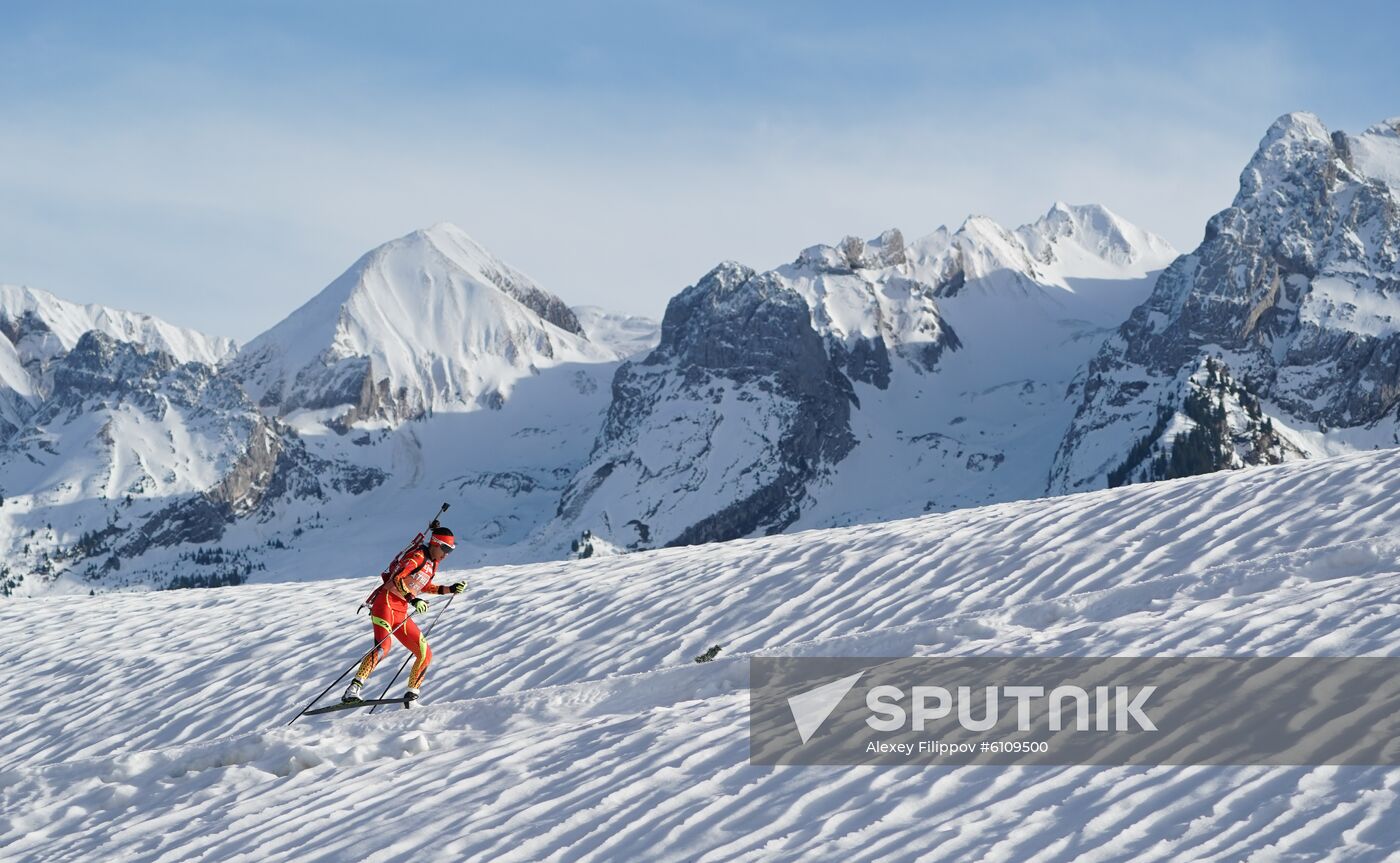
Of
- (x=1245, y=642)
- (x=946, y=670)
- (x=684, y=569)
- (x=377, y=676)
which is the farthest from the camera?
(x=684, y=569)

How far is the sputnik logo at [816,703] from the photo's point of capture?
1573cm

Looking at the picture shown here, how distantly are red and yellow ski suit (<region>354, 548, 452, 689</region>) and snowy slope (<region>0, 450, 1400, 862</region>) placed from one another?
31.0 inches

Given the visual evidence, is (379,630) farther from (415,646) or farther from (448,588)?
(448,588)

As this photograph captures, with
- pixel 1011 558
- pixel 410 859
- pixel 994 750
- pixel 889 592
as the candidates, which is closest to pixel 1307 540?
pixel 1011 558

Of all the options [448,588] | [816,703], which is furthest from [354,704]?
[816,703]

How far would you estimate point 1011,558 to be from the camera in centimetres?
2325

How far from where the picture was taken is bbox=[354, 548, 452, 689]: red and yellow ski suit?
18984 mm

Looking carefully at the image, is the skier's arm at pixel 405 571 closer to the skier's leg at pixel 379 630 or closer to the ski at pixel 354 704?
the skier's leg at pixel 379 630

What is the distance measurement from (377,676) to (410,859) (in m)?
8.95

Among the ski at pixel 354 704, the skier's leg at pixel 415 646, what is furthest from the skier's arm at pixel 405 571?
the ski at pixel 354 704

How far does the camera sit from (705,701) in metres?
17.9

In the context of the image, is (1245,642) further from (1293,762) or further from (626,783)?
(626,783)

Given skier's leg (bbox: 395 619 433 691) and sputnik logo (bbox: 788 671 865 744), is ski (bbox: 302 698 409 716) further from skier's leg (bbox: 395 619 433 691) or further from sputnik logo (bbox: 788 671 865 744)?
sputnik logo (bbox: 788 671 865 744)

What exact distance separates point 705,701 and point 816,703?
1.78 meters
